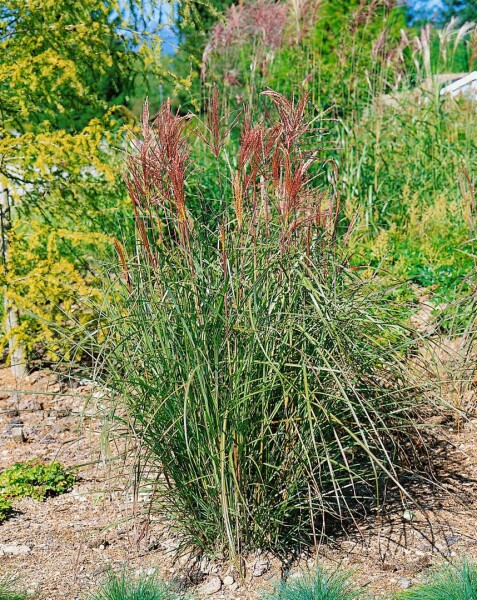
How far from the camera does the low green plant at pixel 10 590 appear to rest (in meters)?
2.95

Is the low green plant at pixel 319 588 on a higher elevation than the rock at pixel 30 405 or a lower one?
lower

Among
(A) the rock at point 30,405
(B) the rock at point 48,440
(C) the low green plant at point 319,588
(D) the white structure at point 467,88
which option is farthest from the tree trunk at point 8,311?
(D) the white structure at point 467,88

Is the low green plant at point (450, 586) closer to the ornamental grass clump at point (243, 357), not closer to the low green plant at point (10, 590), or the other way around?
the ornamental grass clump at point (243, 357)

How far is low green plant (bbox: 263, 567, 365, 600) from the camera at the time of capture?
2.70m

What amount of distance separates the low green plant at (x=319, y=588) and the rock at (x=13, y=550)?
3.93 feet

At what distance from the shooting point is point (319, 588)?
2719 mm

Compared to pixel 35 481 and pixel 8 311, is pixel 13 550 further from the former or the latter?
pixel 8 311

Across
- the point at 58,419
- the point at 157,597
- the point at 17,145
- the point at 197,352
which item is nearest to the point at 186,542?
the point at 157,597

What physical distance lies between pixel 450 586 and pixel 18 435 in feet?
10.0

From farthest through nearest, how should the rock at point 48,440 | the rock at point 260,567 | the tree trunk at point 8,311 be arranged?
the tree trunk at point 8,311 < the rock at point 48,440 < the rock at point 260,567

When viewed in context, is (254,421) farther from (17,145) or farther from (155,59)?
(155,59)

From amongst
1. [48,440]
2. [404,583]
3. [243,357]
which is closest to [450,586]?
[404,583]

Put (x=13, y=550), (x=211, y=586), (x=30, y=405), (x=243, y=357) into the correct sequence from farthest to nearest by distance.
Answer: (x=30, y=405)
(x=13, y=550)
(x=211, y=586)
(x=243, y=357)

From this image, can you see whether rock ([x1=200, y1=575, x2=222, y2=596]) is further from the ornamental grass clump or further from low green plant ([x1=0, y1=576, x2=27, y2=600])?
low green plant ([x1=0, y1=576, x2=27, y2=600])
